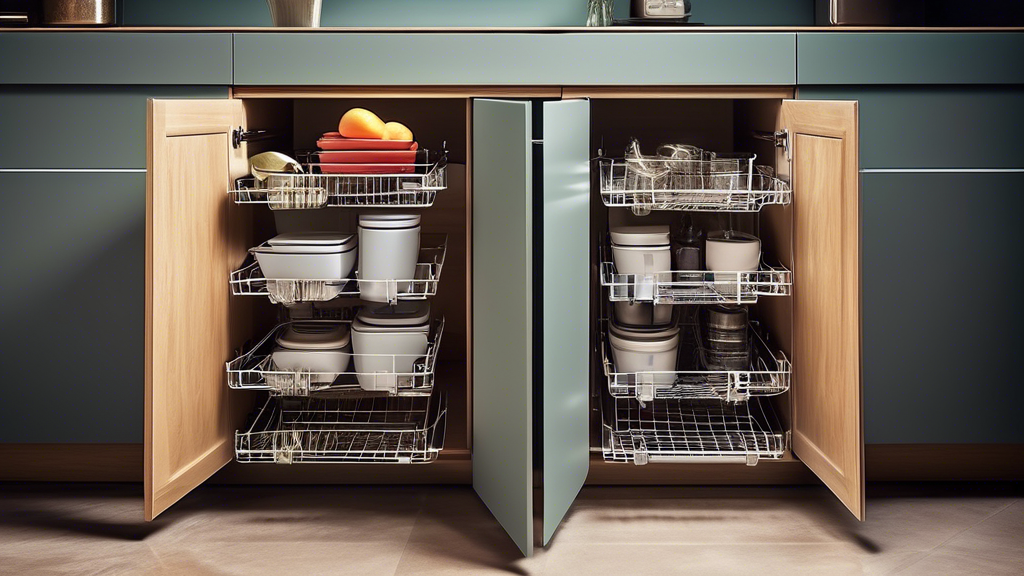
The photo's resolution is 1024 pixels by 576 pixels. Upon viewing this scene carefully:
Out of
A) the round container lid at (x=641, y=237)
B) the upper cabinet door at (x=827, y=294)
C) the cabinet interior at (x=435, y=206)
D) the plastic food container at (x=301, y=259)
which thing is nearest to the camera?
the upper cabinet door at (x=827, y=294)

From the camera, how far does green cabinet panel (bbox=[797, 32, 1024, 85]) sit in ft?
6.58

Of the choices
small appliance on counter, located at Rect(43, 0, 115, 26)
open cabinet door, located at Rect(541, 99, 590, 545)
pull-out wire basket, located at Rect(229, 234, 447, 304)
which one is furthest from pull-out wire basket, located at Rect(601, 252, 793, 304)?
small appliance on counter, located at Rect(43, 0, 115, 26)

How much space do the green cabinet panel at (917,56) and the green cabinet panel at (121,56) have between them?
125 cm

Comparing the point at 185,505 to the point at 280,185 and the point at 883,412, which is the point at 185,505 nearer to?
the point at 280,185

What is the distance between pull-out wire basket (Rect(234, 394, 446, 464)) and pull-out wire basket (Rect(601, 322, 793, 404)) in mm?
417

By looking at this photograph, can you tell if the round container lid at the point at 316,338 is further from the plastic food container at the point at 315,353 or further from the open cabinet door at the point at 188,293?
the open cabinet door at the point at 188,293

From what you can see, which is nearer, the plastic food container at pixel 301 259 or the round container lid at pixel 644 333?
the plastic food container at pixel 301 259

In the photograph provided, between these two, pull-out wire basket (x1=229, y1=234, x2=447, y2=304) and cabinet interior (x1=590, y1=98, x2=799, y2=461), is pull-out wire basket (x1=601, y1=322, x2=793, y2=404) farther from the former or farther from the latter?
pull-out wire basket (x1=229, y1=234, x2=447, y2=304)

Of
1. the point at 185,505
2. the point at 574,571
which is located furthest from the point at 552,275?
the point at 185,505

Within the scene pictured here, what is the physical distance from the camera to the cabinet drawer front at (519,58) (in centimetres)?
201

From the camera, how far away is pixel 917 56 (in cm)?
201

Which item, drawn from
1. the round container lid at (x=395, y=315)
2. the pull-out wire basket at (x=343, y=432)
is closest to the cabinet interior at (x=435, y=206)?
the pull-out wire basket at (x=343, y=432)

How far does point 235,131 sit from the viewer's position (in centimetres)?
203

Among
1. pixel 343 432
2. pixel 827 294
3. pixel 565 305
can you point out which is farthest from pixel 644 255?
pixel 343 432
